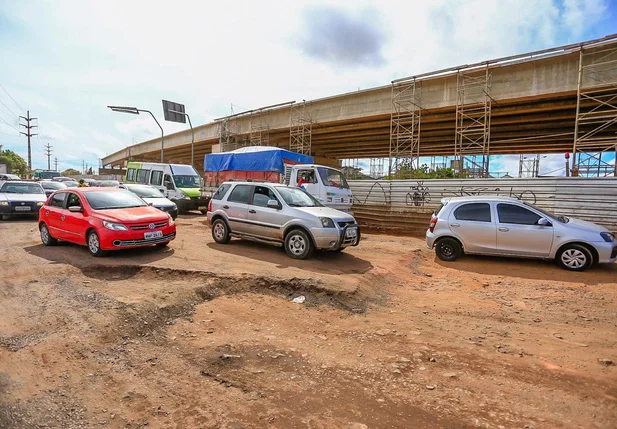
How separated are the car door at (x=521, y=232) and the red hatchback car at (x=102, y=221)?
7337 millimetres

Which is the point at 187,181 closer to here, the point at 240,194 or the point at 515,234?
the point at 240,194

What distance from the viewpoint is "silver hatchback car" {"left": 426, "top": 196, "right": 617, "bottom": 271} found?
700cm

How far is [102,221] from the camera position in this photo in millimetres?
7012

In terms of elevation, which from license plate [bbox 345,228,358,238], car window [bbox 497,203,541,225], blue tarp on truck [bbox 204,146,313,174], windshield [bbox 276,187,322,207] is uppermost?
blue tarp on truck [bbox 204,146,313,174]

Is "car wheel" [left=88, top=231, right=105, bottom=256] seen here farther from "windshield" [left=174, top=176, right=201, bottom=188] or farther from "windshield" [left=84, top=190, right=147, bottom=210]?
"windshield" [left=174, top=176, right=201, bottom=188]

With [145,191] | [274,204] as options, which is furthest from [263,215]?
[145,191]

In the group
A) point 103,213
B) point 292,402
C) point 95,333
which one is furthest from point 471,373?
point 103,213

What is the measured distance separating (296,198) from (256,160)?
874 centimetres

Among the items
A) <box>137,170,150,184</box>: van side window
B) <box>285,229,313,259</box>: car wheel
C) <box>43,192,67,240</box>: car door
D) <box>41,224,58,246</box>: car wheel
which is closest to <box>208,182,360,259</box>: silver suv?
<box>285,229,313,259</box>: car wheel

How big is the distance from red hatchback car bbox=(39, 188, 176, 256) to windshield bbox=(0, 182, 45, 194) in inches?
302

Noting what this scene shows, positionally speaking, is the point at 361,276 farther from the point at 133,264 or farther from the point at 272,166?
the point at 272,166

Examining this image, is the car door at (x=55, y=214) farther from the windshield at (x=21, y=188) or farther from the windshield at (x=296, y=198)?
the windshield at (x=21, y=188)

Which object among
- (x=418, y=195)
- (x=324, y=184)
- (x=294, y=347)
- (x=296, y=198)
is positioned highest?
(x=324, y=184)

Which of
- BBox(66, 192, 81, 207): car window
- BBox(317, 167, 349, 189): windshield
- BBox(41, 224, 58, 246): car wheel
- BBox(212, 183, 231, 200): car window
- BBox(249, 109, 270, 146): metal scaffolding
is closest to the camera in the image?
BBox(66, 192, 81, 207): car window
